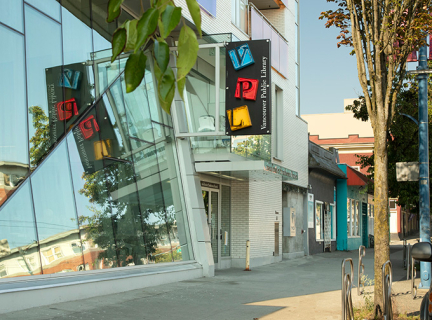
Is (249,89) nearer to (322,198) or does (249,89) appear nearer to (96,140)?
(96,140)

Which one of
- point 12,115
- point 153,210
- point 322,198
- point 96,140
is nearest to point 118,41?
point 12,115

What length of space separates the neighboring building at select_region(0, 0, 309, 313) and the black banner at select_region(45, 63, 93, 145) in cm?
3

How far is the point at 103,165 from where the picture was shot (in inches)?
476

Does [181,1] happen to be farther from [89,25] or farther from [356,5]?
[356,5]

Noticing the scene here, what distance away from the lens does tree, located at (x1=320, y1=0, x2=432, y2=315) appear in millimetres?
8672

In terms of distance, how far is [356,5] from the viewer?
395 inches

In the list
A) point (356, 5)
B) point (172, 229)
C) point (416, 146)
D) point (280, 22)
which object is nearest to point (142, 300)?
point (172, 229)

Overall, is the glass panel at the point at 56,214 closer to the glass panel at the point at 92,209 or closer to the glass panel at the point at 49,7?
the glass panel at the point at 92,209

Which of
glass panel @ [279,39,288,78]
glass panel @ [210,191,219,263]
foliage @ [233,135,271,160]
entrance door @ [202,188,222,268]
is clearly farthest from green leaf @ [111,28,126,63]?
glass panel @ [279,39,288,78]

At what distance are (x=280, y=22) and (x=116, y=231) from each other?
52.9 ft

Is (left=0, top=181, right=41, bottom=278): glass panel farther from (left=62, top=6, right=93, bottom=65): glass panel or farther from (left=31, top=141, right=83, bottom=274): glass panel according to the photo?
(left=62, top=6, right=93, bottom=65): glass panel

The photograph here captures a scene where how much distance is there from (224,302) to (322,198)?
69.2 ft

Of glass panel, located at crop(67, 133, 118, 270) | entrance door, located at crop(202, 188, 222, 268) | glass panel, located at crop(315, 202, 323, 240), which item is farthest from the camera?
glass panel, located at crop(315, 202, 323, 240)

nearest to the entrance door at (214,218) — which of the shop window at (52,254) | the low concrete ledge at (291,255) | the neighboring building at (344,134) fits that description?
the low concrete ledge at (291,255)
